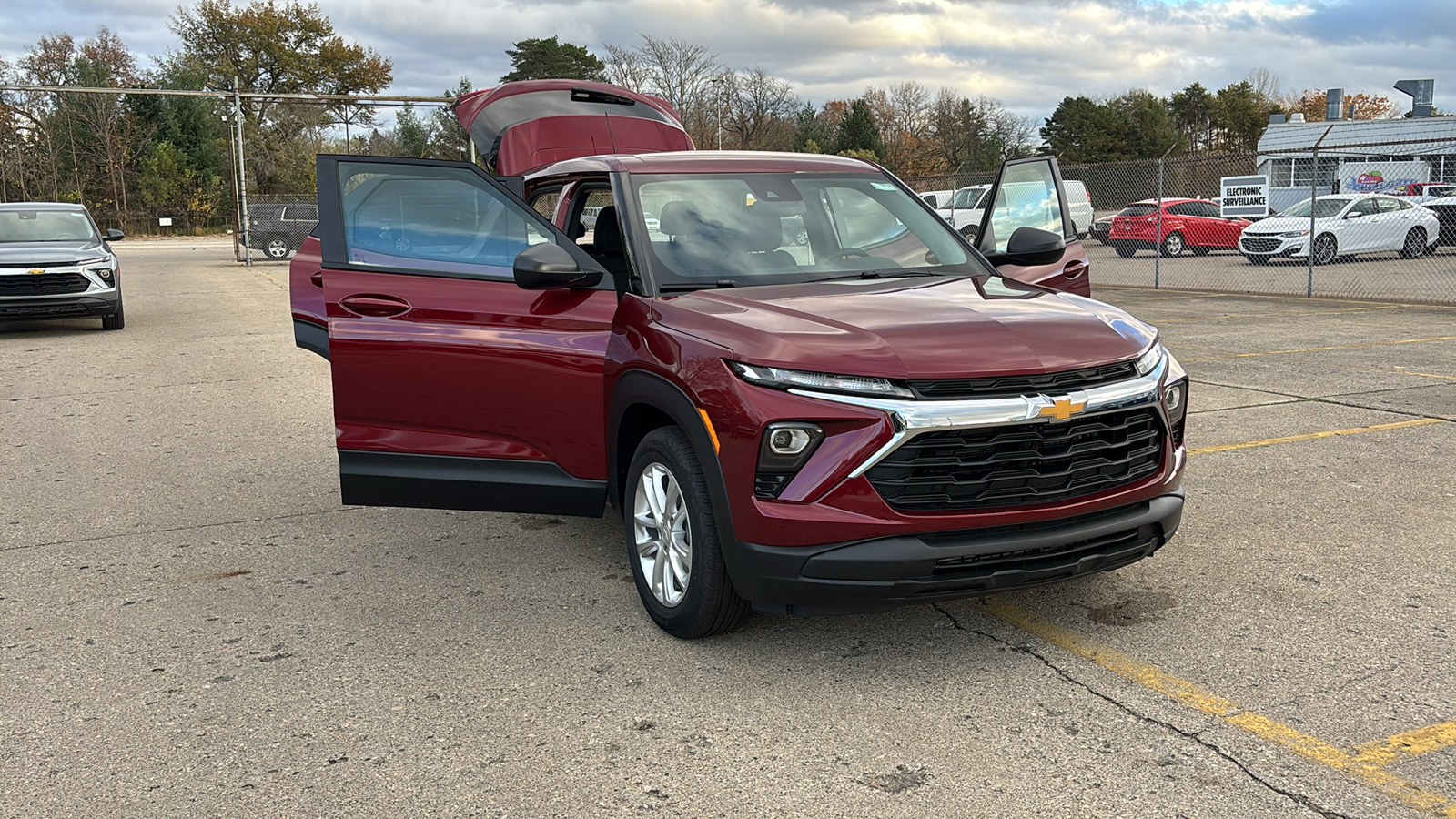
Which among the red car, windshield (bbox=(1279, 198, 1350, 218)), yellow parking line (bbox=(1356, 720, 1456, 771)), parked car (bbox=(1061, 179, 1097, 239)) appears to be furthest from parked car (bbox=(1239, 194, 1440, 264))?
yellow parking line (bbox=(1356, 720, 1456, 771))

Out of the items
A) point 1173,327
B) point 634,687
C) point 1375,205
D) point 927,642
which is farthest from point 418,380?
point 1375,205

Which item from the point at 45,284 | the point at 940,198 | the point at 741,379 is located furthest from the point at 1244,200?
the point at 741,379

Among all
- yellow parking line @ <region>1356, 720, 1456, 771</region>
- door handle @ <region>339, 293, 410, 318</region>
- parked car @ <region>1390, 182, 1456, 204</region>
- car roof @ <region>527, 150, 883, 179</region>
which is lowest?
yellow parking line @ <region>1356, 720, 1456, 771</region>

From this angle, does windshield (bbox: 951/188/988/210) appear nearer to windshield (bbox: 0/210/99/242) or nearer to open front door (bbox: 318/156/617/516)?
windshield (bbox: 0/210/99/242)

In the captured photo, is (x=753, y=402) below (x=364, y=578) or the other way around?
the other way around

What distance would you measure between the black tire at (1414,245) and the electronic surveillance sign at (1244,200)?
3.70 m

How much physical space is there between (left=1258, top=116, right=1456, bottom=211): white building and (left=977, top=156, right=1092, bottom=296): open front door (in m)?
23.6

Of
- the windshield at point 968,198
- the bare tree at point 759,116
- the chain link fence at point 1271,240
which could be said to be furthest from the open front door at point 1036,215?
the bare tree at point 759,116

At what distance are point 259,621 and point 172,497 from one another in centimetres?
224

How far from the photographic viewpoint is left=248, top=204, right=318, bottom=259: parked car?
32.0m

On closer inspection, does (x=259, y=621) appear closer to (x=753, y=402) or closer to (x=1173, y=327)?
(x=753, y=402)

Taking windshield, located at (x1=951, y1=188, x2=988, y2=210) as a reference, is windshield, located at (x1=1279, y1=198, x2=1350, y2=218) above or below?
below

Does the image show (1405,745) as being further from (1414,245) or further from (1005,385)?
(1414,245)

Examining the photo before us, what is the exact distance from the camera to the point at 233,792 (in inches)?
119
